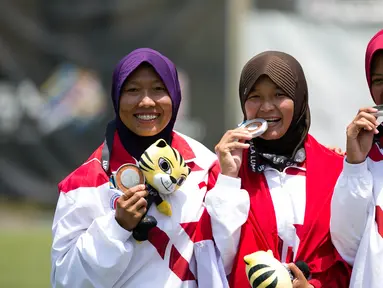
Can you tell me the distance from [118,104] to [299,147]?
79 cm

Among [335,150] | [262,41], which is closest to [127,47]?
[262,41]

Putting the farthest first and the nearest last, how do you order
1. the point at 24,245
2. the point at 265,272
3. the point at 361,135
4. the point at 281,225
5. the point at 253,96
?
the point at 24,245, the point at 253,96, the point at 281,225, the point at 361,135, the point at 265,272

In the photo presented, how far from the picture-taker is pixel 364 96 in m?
9.97

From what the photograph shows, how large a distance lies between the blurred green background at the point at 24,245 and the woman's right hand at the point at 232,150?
13.6 feet

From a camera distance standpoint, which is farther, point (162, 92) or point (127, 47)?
point (127, 47)

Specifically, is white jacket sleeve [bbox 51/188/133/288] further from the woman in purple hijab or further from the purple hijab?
the purple hijab

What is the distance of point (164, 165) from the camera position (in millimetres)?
3686

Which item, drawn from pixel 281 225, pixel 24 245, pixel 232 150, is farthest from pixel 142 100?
pixel 24 245

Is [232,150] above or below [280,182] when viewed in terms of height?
above

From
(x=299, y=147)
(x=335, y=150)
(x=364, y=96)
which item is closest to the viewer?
(x=299, y=147)

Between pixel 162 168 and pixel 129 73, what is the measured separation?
1.48 ft

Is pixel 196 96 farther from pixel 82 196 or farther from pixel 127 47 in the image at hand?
pixel 82 196

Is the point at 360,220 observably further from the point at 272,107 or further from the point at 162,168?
the point at 162,168

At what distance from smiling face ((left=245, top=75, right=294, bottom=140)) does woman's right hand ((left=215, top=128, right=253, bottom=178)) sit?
0.38 ft
